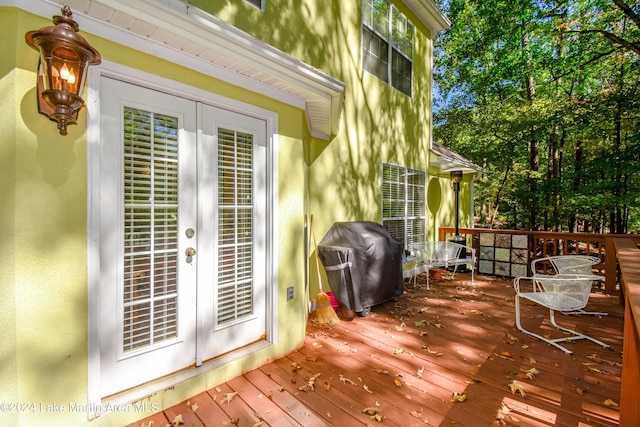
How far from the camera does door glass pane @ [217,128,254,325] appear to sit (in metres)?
2.62

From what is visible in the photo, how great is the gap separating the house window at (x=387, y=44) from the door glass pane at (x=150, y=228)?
407 centimetres

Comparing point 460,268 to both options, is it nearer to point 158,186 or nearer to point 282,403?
point 282,403

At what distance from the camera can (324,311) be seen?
388cm

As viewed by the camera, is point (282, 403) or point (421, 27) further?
point (421, 27)

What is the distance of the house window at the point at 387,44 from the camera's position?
5.19m

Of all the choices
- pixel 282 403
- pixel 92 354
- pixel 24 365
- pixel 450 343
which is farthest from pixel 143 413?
pixel 450 343

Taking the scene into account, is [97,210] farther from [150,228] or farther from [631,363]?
[631,363]

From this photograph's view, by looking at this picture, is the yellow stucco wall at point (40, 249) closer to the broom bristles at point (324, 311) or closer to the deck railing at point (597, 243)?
the broom bristles at point (324, 311)

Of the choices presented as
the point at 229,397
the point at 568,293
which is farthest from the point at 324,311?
the point at 568,293

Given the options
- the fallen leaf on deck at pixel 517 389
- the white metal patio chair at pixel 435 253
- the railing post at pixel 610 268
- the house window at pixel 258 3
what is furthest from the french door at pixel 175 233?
the railing post at pixel 610 268

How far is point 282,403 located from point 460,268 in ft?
19.0

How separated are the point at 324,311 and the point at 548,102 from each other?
30.1ft

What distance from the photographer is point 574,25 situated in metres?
7.68

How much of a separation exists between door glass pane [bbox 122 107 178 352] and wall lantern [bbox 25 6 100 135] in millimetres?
452
